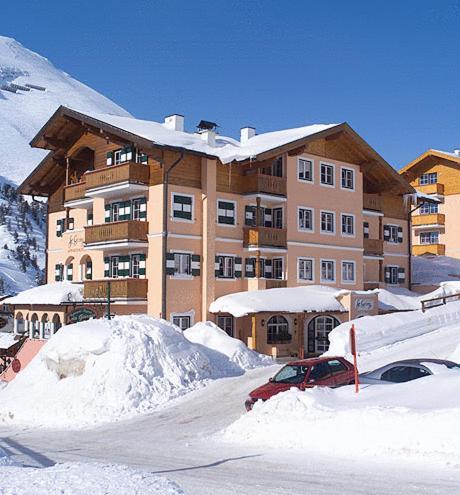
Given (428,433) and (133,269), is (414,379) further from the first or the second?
(133,269)

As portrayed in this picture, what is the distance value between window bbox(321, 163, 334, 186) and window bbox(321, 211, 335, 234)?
5.24 ft

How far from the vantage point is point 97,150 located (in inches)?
1468

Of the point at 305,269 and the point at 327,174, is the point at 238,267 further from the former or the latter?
the point at 327,174

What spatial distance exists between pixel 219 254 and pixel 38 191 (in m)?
13.5

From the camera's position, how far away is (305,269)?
38.2m

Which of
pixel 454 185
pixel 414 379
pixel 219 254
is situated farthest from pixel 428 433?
pixel 454 185

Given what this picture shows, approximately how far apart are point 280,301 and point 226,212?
5.00 meters

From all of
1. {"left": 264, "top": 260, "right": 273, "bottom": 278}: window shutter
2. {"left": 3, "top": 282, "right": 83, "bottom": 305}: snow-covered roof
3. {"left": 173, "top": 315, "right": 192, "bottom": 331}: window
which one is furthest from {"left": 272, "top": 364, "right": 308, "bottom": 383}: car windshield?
{"left": 3, "top": 282, "right": 83, "bottom": 305}: snow-covered roof

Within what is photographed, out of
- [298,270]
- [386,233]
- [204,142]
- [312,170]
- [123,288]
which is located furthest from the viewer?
[386,233]

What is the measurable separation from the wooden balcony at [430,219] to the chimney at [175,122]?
2549 centimetres

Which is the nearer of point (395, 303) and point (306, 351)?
point (306, 351)

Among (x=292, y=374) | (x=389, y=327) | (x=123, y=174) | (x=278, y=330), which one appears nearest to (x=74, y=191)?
(x=123, y=174)

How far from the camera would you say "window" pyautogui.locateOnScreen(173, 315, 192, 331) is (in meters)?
33.6

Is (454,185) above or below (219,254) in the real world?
above
